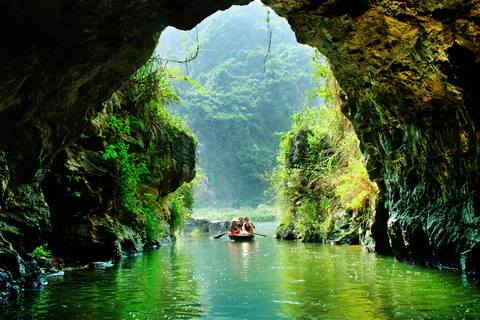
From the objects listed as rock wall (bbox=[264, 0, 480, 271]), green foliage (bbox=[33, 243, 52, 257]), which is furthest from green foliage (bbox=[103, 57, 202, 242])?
rock wall (bbox=[264, 0, 480, 271])

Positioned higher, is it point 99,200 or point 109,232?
point 99,200

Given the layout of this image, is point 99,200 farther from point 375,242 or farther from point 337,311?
point 375,242

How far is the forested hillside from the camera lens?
69.9 m

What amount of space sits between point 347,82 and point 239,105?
73.5 m

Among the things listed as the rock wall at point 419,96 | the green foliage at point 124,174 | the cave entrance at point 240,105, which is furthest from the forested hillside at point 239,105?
the rock wall at point 419,96

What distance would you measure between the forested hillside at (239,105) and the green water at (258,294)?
194 feet

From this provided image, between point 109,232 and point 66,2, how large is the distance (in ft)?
17.6

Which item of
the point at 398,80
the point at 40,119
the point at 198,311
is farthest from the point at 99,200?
the point at 398,80

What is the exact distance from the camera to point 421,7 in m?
4.31

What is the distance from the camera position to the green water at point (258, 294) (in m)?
3.37

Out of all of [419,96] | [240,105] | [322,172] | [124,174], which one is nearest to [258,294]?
[419,96]

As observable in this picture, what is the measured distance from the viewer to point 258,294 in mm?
4309

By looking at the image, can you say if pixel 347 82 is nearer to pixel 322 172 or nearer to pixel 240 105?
pixel 322 172

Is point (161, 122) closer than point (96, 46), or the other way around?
point (96, 46)
